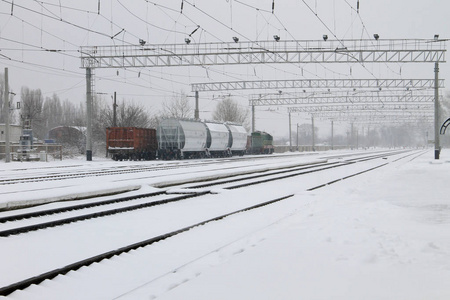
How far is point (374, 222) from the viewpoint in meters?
9.00

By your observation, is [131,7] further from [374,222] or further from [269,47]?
[374,222]

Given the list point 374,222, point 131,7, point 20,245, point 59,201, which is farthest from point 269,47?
point 20,245

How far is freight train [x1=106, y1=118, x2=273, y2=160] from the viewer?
39375 mm

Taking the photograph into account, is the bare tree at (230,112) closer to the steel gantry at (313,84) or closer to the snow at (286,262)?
the steel gantry at (313,84)

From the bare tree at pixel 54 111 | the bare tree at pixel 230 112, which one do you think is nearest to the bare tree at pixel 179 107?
the bare tree at pixel 230 112

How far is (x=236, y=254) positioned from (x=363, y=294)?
2211mm

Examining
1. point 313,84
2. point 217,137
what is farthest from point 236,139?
point 313,84

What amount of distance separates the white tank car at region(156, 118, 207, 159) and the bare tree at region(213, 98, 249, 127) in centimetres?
3852

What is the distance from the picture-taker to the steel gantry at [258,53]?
34281 millimetres

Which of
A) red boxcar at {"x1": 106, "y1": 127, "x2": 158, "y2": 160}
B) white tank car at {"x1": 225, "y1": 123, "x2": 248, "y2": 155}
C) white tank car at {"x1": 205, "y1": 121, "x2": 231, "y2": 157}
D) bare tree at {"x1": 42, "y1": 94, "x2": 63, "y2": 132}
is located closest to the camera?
red boxcar at {"x1": 106, "y1": 127, "x2": 158, "y2": 160}

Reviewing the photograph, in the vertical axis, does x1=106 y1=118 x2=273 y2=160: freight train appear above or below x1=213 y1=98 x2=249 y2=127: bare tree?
below

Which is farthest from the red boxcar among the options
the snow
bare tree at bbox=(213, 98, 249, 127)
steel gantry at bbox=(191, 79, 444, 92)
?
bare tree at bbox=(213, 98, 249, 127)

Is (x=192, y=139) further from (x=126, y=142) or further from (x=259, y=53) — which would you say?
(x=259, y=53)

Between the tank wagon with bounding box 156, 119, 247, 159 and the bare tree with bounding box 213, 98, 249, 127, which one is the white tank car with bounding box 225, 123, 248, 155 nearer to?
the tank wagon with bounding box 156, 119, 247, 159
